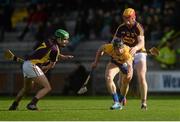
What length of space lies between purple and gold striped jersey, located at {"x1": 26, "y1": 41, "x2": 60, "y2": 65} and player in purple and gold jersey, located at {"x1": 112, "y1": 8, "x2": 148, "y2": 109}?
5.10 feet

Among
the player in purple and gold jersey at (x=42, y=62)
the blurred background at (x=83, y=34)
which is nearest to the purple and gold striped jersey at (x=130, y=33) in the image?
the player in purple and gold jersey at (x=42, y=62)

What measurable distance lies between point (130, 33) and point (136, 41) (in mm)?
231

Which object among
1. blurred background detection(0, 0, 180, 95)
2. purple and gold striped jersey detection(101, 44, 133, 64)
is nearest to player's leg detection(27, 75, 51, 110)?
purple and gold striped jersey detection(101, 44, 133, 64)

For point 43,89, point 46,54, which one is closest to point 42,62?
point 46,54

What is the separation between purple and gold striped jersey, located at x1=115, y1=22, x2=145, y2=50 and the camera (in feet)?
58.4

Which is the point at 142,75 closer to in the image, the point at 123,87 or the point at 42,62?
the point at 123,87

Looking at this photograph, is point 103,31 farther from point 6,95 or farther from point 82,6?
point 6,95

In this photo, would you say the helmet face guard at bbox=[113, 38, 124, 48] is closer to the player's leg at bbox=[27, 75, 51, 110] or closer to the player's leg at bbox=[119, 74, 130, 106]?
the player's leg at bbox=[119, 74, 130, 106]

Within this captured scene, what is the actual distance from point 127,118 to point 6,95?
13775 mm

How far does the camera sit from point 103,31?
31750 millimetres

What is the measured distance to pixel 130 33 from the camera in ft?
59.0

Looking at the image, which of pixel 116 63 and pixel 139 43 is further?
pixel 116 63

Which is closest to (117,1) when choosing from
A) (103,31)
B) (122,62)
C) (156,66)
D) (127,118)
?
(103,31)

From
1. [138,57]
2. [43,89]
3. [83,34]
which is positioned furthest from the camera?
[83,34]
